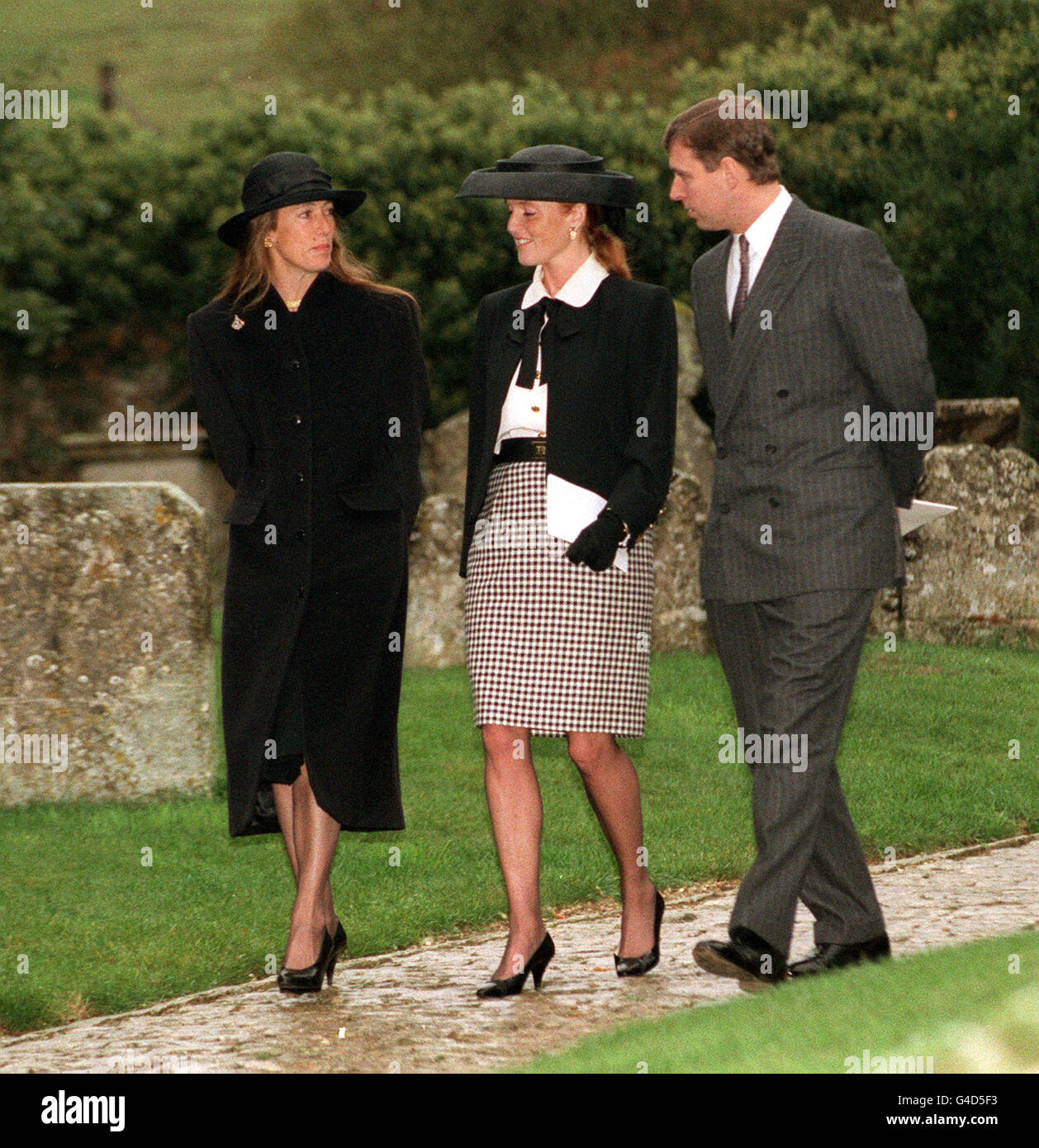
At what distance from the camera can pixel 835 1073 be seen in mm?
4215

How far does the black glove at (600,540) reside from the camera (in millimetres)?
5855

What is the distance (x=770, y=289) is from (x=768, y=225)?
0.69 feet

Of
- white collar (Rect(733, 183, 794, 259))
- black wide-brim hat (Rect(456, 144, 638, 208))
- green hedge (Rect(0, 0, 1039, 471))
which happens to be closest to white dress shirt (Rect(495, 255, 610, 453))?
black wide-brim hat (Rect(456, 144, 638, 208))

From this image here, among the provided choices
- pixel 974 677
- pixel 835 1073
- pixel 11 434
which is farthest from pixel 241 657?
pixel 11 434

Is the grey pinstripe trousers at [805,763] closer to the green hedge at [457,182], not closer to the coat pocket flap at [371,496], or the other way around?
the coat pocket flap at [371,496]

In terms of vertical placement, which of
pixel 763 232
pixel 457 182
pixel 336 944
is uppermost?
pixel 457 182

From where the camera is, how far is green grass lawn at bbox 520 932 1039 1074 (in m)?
4.21

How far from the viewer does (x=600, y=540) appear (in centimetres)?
586

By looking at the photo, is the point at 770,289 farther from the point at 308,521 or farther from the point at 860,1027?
the point at 860,1027

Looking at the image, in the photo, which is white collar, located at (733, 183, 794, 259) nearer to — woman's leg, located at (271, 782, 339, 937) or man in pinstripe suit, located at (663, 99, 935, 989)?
man in pinstripe suit, located at (663, 99, 935, 989)

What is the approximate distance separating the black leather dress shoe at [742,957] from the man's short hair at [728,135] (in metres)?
2.15

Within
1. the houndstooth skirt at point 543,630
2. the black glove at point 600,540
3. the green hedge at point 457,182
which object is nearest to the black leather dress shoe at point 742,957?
the houndstooth skirt at point 543,630

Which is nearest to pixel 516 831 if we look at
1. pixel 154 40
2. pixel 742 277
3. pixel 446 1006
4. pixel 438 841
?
pixel 446 1006

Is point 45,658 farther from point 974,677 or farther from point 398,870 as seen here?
point 974,677
